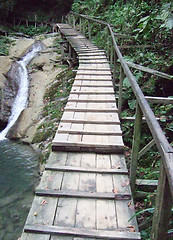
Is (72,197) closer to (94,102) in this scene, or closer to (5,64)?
(94,102)

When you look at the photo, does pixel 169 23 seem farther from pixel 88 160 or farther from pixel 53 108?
pixel 53 108

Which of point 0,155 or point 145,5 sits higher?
point 145,5

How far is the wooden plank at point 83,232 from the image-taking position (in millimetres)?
2074

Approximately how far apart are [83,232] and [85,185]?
67 centimetres

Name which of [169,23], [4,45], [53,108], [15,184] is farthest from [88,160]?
[4,45]

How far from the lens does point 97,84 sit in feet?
19.0

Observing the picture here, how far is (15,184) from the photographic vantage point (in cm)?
607

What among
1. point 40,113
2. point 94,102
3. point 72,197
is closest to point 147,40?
point 94,102

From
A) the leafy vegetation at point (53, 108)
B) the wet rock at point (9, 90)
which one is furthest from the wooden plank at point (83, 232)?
the wet rock at point (9, 90)

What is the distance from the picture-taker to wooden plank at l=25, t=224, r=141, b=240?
81.7 inches

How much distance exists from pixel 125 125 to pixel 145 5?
18.5 feet

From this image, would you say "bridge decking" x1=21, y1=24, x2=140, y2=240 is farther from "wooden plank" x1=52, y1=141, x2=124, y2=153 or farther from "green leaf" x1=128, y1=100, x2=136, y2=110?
"green leaf" x1=128, y1=100, x2=136, y2=110

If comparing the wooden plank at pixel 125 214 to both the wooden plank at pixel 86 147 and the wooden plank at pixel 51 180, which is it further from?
the wooden plank at pixel 86 147

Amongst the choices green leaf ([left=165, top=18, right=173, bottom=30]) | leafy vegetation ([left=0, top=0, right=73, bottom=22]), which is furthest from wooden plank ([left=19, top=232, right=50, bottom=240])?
leafy vegetation ([left=0, top=0, right=73, bottom=22])
